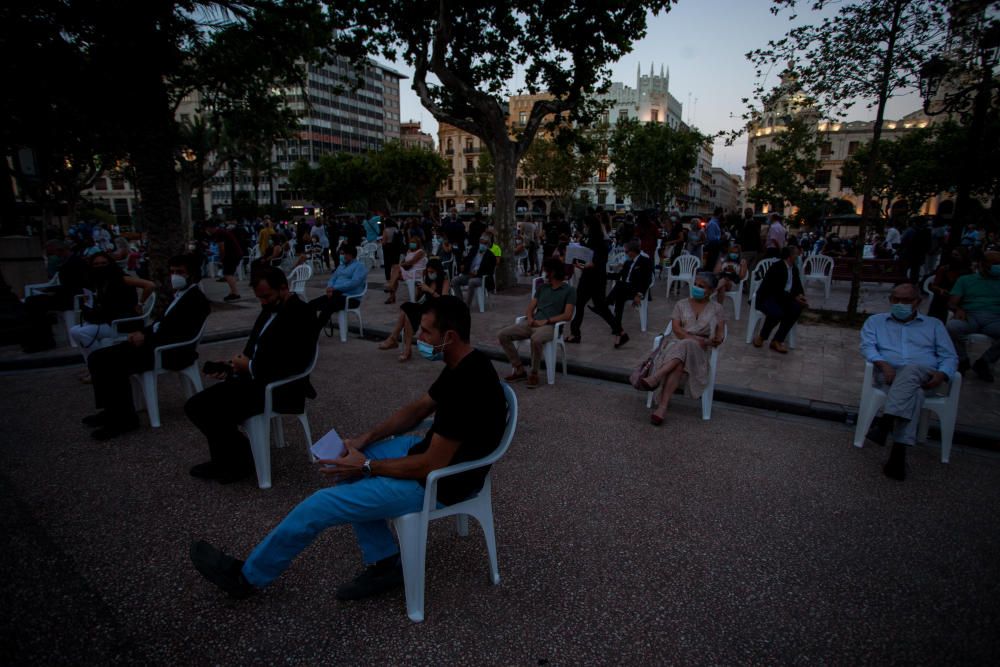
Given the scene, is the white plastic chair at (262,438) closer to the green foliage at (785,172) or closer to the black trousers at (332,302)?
the black trousers at (332,302)

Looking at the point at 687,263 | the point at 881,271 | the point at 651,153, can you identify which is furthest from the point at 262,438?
the point at 651,153

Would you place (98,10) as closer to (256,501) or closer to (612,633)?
(256,501)

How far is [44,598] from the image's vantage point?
2.50 m

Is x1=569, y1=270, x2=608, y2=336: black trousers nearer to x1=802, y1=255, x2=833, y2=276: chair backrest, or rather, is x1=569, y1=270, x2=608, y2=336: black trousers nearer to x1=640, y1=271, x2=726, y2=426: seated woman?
x1=640, y1=271, x2=726, y2=426: seated woman

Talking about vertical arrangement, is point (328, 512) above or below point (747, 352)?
above

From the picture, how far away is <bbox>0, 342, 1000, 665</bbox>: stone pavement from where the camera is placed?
2.24 m

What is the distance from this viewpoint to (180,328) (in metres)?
4.73

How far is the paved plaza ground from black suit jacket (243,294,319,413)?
584 mm

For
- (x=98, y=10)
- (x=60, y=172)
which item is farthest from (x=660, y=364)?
(x=60, y=172)

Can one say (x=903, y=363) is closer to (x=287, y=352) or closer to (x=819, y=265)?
(x=287, y=352)

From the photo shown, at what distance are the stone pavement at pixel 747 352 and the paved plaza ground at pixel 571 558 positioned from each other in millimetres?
970

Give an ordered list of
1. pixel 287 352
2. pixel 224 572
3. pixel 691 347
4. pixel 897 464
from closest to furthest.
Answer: pixel 224 572 < pixel 287 352 < pixel 897 464 < pixel 691 347

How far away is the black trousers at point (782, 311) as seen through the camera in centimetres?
718

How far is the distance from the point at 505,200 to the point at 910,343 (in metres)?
8.95
